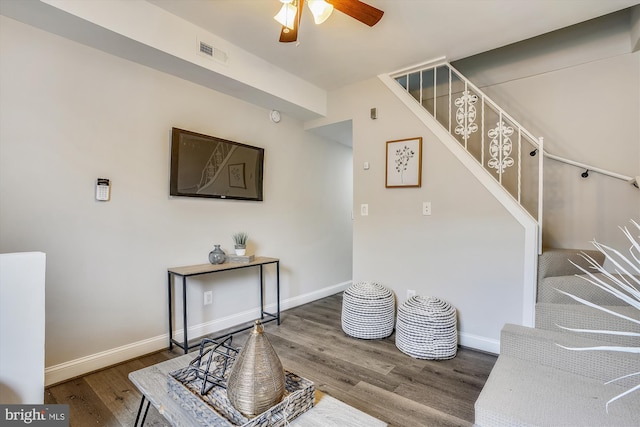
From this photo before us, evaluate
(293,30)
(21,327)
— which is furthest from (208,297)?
(293,30)

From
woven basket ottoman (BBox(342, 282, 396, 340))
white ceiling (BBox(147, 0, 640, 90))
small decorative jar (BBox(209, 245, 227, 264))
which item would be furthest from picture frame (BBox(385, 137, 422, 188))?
small decorative jar (BBox(209, 245, 227, 264))

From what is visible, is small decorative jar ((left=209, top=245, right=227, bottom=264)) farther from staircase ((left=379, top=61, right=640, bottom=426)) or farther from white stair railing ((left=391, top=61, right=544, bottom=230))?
white stair railing ((left=391, top=61, right=544, bottom=230))

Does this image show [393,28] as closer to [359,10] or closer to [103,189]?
[359,10]

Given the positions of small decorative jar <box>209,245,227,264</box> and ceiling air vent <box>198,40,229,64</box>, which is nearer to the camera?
ceiling air vent <box>198,40,229,64</box>

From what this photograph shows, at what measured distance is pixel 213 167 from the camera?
9.38 feet

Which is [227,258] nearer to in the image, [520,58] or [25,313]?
[25,313]

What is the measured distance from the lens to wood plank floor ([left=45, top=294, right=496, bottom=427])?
175cm

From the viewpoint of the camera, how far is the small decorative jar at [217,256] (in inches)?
110

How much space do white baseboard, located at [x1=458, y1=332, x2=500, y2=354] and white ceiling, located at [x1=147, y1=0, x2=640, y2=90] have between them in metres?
2.46

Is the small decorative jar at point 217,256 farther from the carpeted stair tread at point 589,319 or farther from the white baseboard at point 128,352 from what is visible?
the carpeted stair tread at point 589,319

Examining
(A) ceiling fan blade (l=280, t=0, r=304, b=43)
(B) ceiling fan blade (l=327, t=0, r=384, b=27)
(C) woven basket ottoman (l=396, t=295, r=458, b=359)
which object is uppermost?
(B) ceiling fan blade (l=327, t=0, r=384, b=27)

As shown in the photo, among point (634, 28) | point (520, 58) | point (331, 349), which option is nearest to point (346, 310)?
point (331, 349)

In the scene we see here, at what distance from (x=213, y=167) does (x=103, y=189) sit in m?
0.88

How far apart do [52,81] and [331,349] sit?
278 centimetres
